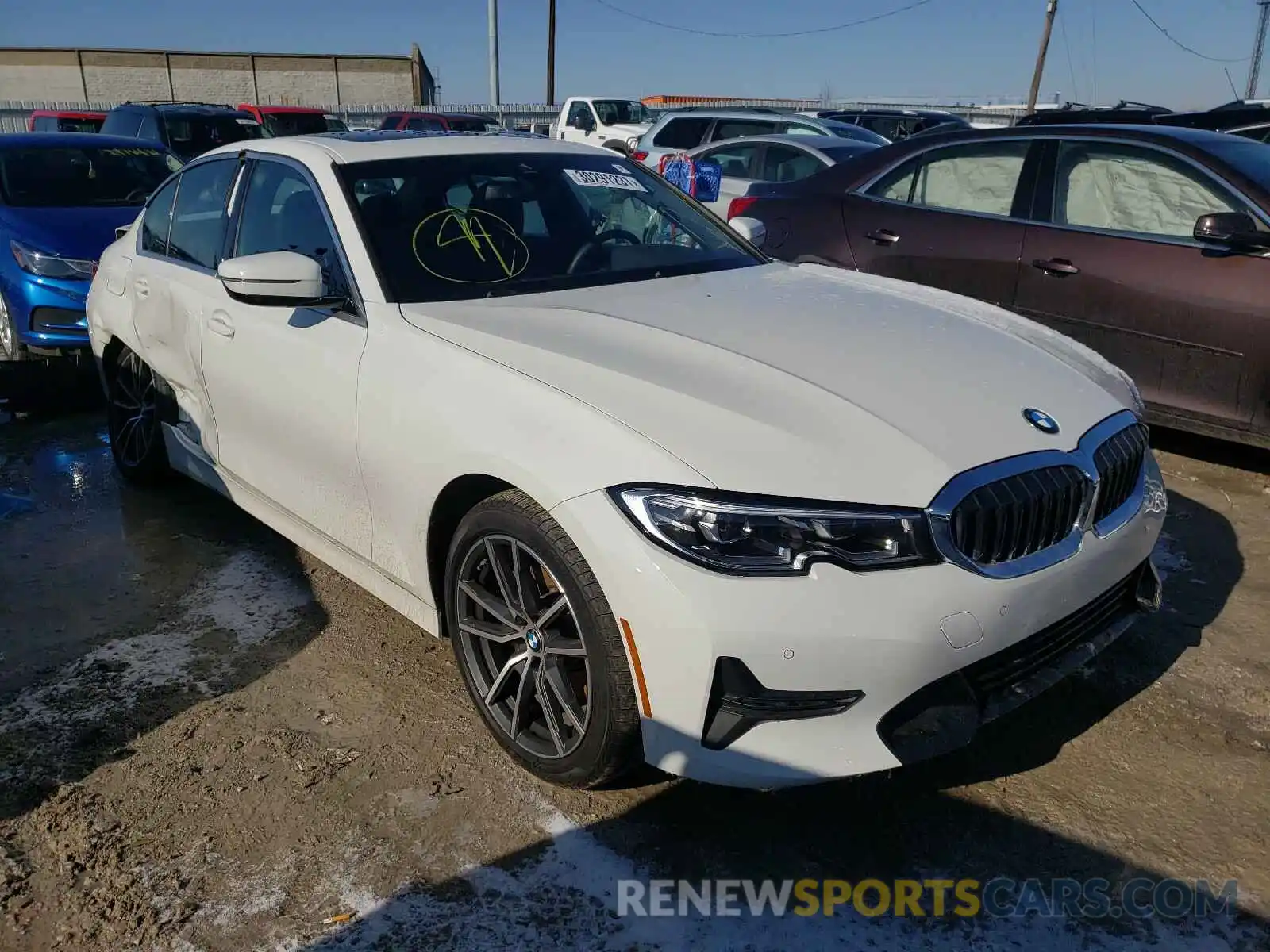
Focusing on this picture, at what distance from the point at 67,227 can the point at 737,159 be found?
6.28 meters

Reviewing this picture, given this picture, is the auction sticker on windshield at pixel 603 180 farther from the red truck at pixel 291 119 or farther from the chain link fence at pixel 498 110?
the chain link fence at pixel 498 110

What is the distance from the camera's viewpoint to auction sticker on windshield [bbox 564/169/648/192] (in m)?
3.91

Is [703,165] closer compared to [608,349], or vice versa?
[608,349]

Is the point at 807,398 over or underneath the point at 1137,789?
over

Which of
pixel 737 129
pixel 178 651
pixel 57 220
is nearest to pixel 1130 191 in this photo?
pixel 178 651

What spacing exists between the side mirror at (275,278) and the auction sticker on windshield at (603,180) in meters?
1.15

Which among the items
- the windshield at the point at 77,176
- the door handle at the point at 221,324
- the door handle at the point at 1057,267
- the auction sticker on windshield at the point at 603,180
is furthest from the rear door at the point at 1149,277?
the windshield at the point at 77,176

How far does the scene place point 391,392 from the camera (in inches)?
116

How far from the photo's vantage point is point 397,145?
3730mm

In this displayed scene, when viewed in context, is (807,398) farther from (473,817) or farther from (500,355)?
(473,817)

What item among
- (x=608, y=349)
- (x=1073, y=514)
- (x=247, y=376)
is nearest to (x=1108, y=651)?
(x=1073, y=514)

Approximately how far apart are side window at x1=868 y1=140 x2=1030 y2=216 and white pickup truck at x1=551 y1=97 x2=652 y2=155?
15024mm

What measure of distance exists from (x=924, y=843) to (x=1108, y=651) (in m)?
1.25

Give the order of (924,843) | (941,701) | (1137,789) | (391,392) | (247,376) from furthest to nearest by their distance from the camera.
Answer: (247,376) → (391,392) → (1137,789) → (924,843) → (941,701)
